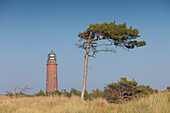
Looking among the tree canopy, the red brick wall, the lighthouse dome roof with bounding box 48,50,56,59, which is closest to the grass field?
the tree canopy

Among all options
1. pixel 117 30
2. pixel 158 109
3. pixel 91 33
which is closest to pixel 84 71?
→ pixel 91 33

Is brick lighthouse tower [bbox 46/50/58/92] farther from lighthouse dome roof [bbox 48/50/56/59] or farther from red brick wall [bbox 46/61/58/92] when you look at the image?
lighthouse dome roof [bbox 48/50/56/59]

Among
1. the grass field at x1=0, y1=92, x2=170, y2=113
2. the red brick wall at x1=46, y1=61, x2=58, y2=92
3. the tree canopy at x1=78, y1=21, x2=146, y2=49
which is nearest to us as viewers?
the grass field at x1=0, y1=92, x2=170, y2=113

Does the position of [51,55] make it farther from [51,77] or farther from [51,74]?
[51,77]

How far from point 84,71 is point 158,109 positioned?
14961 mm

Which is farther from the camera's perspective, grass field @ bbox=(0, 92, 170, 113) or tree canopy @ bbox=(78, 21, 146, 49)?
tree canopy @ bbox=(78, 21, 146, 49)

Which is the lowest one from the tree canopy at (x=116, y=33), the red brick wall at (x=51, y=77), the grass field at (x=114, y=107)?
the grass field at (x=114, y=107)

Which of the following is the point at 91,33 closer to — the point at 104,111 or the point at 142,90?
the point at 142,90

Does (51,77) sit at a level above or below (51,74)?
below

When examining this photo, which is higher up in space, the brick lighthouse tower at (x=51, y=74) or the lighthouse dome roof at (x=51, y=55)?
the lighthouse dome roof at (x=51, y=55)

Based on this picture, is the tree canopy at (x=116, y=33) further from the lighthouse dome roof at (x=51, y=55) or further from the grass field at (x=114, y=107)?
the lighthouse dome roof at (x=51, y=55)

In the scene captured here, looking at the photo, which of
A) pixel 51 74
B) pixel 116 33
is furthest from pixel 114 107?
pixel 51 74

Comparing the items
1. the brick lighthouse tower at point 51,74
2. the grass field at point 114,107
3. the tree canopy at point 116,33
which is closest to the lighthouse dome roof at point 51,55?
the brick lighthouse tower at point 51,74

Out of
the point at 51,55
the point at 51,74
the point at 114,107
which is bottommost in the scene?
the point at 114,107
